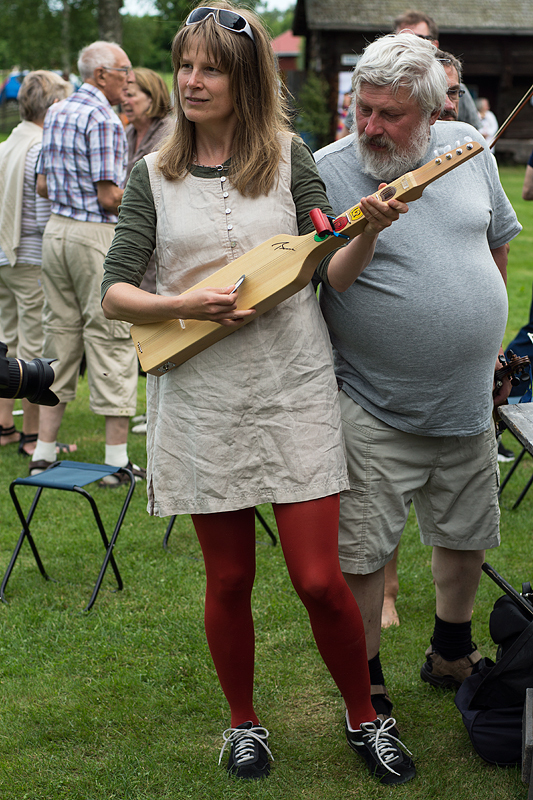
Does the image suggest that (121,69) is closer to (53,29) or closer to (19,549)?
(19,549)

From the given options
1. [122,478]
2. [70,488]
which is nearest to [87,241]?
[122,478]

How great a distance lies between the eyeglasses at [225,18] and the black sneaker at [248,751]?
1.99 m

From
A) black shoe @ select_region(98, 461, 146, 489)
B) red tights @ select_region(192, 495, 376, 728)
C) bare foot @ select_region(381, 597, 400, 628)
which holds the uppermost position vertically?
red tights @ select_region(192, 495, 376, 728)

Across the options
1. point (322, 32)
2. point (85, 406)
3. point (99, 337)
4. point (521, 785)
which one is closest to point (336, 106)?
point (322, 32)

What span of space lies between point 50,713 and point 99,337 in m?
2.56

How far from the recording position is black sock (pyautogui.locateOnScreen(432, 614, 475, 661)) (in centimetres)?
276

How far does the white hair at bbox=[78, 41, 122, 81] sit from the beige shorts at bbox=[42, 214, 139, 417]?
0.91m

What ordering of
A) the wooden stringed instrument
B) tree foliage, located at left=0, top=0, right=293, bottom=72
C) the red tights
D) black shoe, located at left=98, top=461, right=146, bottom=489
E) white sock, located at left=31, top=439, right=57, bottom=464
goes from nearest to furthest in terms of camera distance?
the wooden stringed instrument
the red tights
black shoe, located at left=98, top=461, right=146, bottom=489
white sock, located at left=31, top=439, right=57, bottom=464
tree foliage, located at left=0, top=0, right=293, bottom=72

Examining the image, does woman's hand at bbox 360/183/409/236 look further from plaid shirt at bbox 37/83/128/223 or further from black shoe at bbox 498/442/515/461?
black shoe at bbox 498/442/515/461

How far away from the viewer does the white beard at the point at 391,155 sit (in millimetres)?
2154

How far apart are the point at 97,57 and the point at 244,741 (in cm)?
397

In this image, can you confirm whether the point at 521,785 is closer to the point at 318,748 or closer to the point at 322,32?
the point at 318,748

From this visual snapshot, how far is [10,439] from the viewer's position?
573 centimetres

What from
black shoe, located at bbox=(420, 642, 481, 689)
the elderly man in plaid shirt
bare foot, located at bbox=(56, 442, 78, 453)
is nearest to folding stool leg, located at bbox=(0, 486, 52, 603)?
the elderly man in plaid shirt
